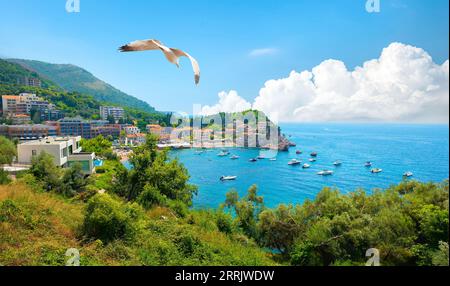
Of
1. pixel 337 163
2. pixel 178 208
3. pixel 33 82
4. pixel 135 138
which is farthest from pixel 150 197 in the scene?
pixel 337 163

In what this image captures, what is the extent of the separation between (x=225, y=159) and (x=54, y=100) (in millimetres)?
19373

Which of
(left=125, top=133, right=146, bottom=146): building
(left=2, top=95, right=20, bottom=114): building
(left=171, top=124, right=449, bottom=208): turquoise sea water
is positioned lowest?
(left=171, top=124, right=449, bottom=208): turquoise sea water

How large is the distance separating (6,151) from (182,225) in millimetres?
7793

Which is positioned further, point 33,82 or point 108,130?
point 33,82

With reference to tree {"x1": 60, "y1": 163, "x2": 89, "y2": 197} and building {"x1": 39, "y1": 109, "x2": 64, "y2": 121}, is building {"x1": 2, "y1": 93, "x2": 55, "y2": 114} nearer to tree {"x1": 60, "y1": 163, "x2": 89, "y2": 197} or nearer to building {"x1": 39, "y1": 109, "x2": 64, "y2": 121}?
building {"x1": 39, "y1": 109, "x2": 64, "y2": 121}

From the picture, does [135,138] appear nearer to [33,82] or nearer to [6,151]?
[6,151]

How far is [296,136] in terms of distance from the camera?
3934 centimetres

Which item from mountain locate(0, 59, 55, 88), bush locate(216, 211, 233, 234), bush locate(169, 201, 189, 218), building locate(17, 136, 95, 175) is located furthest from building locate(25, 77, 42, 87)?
bush locate(216, 211, 233, 234)

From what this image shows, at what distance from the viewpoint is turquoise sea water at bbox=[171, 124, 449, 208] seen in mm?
16597

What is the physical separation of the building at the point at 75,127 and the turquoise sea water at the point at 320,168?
6180 mm

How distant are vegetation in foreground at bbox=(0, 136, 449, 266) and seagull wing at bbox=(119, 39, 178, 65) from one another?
2.13 meters

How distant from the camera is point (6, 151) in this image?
336 inches
